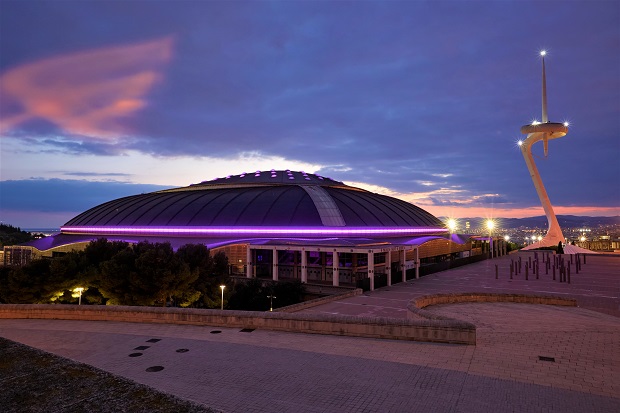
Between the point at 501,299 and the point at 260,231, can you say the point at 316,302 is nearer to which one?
the point at 501,299

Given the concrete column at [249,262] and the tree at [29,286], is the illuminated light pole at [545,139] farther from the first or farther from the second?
the tree at [29,286]

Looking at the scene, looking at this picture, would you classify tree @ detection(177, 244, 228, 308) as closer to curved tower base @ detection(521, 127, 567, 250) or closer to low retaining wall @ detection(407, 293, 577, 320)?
low retaining wall @ detection(407, 293, 577, 320)

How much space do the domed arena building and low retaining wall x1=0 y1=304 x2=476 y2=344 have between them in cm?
2071

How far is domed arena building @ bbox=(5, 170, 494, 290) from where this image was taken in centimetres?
4353

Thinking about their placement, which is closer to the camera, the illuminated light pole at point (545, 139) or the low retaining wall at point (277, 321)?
the low retaining wall at point (277, 321)

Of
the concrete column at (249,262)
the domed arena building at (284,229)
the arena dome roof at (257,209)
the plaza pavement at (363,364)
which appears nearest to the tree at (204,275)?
the domed arena building at (284,229)

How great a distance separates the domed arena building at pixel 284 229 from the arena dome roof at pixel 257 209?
0.14 metres

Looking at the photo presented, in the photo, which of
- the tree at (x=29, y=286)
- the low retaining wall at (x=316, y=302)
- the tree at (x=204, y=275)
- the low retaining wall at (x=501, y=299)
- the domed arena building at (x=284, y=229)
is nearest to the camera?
the low retaining wall at (x=501, y=299)

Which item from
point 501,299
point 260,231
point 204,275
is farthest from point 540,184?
point 204,275

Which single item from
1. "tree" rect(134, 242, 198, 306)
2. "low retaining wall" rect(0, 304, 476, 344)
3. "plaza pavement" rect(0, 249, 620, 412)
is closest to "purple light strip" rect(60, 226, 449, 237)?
"tree" rect(134, 242, 198, 306)

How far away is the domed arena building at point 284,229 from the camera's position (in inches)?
1714

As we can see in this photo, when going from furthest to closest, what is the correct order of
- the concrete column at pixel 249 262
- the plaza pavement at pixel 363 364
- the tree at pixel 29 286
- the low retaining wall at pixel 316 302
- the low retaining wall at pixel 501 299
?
the concrete column at pixel 249 262, the tree at pixel 29 286, the low retaining wall at pixel 316 302, the low retaining wall at pixel 501 299, the plaza pavement at pixel 363 364

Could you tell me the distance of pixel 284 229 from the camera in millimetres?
49938

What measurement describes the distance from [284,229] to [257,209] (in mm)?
6525
